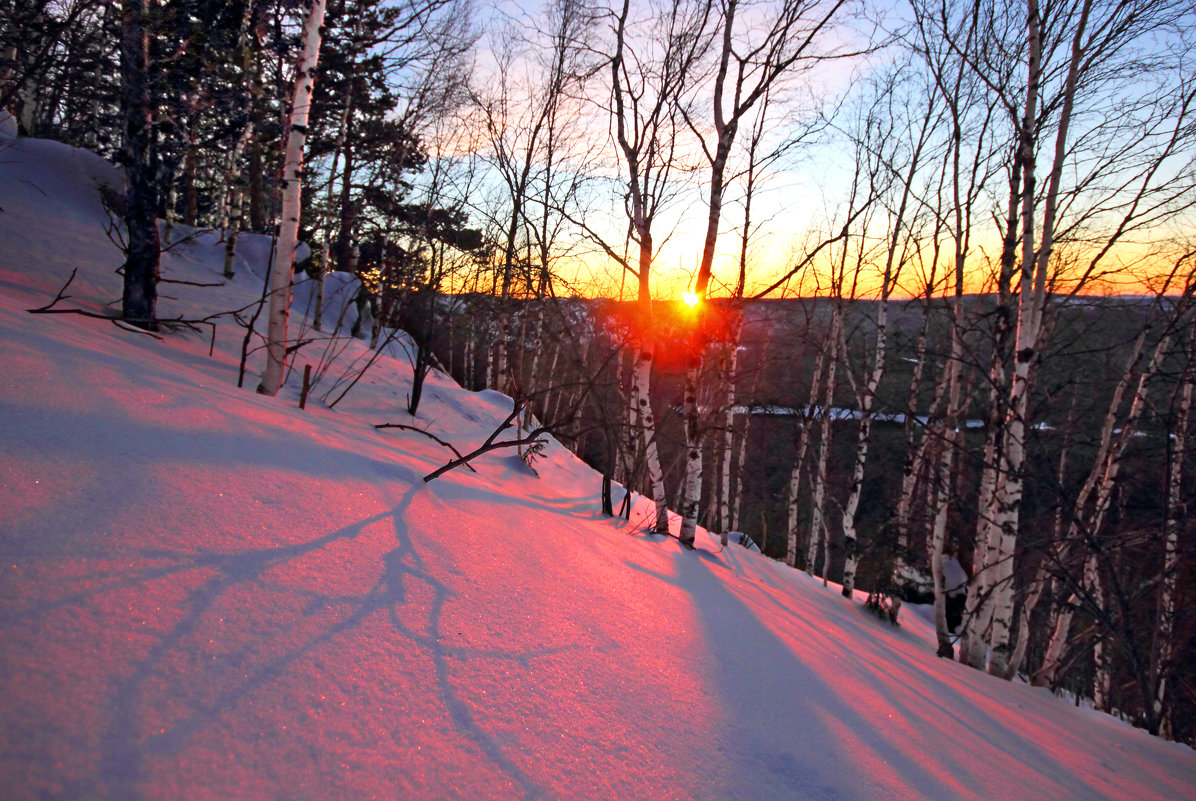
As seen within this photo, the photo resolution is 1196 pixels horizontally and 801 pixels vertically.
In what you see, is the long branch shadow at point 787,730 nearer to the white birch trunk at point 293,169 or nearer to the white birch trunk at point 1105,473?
the white birch trunk at point 293,169

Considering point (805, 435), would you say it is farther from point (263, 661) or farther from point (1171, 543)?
point (263, 661)

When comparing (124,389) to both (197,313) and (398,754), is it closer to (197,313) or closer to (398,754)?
(398,754)

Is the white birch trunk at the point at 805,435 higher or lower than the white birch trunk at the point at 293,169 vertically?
lower

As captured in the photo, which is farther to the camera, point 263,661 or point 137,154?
point 137,154

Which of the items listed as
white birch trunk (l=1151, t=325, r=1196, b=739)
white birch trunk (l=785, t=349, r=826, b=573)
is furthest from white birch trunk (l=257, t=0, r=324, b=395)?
white birch trunk (l=785, t=349, r=826, b=573)

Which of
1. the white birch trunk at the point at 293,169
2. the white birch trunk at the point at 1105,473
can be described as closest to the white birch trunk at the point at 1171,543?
the white birch trunk at the point at 1105,473

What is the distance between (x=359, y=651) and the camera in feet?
5.02

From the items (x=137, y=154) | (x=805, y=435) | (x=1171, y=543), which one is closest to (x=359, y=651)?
(x=1171, y=543)

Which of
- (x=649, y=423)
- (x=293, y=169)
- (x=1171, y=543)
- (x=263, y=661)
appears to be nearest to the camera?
(x=263, y=661)

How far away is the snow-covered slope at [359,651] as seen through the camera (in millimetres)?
1148

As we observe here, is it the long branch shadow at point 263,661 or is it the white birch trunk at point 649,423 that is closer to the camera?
the long branch shadow at point 263,661

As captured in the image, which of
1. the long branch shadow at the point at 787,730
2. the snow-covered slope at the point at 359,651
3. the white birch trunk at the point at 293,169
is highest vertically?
the white birch trunk at the point at 293,169

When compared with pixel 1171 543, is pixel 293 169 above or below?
above

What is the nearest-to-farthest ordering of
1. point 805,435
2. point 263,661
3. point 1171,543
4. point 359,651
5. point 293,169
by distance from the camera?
point 263,661 → point 359,651 → point 1171,543 → point 293,169 → point 805,435
